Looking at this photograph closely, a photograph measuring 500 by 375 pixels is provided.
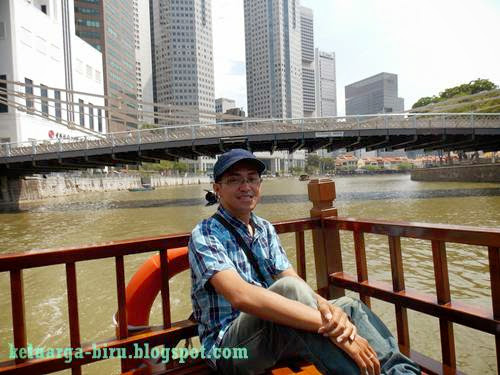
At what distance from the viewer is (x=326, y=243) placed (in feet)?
10.5

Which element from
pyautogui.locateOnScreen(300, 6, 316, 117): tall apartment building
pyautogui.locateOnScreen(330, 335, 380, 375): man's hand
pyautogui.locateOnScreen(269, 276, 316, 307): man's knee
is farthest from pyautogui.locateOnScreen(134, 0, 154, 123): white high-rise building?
pyautogui.locateOnScreen(330, 335, 380, 375): man's hand

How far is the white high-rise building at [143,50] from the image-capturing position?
12725 centimetres

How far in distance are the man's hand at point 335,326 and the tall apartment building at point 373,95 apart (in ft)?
588

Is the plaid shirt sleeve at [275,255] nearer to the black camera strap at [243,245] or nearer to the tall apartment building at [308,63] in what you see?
the black camera strap at [243,245]

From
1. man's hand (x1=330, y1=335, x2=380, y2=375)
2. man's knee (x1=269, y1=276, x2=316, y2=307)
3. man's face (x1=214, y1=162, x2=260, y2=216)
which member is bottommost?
man's hand (x1=330, y1=335, x2=380, y2=375)

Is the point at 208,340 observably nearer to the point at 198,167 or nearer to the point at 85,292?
the point at 85,292

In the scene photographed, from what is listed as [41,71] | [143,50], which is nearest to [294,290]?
[41,71]

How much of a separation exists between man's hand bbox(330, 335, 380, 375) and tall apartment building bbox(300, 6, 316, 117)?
154257 millimetres

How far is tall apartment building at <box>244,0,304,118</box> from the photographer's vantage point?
133 metres

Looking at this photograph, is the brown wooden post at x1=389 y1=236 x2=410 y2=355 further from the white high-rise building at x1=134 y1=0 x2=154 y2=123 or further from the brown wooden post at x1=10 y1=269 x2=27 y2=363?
the white high-rise building at x1=134 y1=0 x2=154 y2=123

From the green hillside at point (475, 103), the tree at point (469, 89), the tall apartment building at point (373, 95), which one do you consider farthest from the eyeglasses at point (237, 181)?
the tall apartment building at point (373, 95)

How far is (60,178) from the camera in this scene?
39500mm

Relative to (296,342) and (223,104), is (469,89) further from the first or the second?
(223,104)

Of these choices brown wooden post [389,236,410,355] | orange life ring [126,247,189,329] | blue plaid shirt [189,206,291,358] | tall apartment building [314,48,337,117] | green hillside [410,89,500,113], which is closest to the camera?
blue plaid shirt [189,206,291,358]
